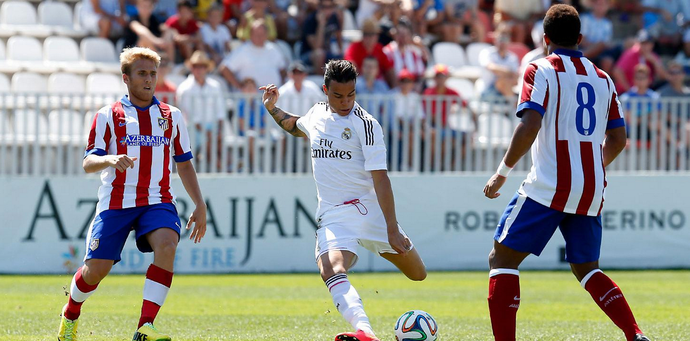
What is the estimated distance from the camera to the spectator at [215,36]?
15.7 m

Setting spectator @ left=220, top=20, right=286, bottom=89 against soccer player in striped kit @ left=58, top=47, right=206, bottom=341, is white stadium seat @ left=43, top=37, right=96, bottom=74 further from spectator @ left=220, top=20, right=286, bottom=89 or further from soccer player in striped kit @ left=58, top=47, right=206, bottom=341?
soccer player in striped kit @ left=58, top=47, right=206, bottom=341

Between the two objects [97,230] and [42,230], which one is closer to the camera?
[97,230]

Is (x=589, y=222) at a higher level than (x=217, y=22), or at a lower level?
lower

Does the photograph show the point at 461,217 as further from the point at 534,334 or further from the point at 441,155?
the point at 534,334

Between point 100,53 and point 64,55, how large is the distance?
555 mm

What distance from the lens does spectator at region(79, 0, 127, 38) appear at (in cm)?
1591

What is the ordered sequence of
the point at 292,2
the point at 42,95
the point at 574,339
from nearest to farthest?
the point at 574,339
the point at 42,95
the point at 292,2

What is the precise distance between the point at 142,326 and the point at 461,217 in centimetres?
807

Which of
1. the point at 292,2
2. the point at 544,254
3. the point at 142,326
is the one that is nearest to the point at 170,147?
the point at 142,326

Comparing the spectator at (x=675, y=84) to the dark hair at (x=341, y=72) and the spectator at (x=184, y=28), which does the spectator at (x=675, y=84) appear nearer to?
the spectator at (x=184, y=28)

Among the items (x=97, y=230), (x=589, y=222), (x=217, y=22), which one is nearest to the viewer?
(x=589, y=222)

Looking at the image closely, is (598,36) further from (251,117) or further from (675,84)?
(251,117)

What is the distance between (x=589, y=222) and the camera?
6.07 meters

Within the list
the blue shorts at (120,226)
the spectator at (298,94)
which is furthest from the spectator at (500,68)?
the blue shorts at (120,226)
